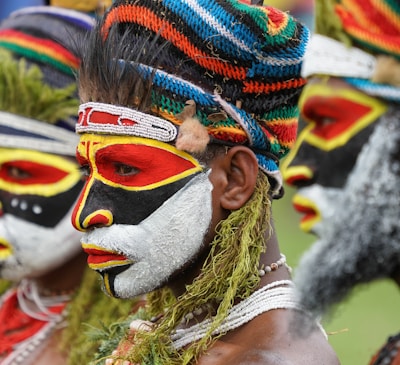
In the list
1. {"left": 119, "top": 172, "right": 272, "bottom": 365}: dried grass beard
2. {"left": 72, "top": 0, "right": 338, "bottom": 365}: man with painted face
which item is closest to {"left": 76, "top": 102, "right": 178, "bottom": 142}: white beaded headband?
{"left": 72, "top": 0, "right": 338, "bottom": 365}: man with painted face

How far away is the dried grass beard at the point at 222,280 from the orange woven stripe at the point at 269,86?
0.89 feet

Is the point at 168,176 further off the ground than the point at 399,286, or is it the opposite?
the point at 399,286

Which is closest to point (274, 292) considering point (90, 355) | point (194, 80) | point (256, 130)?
point (256, 130)

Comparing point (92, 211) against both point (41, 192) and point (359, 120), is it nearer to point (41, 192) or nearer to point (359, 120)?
point (359, 120)

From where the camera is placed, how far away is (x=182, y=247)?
253 centimetres

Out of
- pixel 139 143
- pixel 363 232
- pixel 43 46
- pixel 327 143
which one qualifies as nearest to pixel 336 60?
pixel 327 143

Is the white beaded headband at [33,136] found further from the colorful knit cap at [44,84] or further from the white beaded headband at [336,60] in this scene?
the white beaded headband at [336,60]

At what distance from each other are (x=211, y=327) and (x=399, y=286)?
70 cm

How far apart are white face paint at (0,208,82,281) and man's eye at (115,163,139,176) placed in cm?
110

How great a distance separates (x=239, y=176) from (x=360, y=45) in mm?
767

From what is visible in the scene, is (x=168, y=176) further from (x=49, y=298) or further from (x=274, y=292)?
(x=49, y=298)

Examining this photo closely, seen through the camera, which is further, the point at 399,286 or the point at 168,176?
the point at 168,176

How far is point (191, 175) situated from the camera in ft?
8.36

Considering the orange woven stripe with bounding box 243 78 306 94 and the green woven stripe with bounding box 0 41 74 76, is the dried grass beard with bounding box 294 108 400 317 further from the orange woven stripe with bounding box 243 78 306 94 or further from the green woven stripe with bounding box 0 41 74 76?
the green woven stripe with bounding box 0 41 74 76
